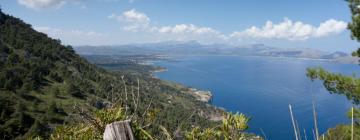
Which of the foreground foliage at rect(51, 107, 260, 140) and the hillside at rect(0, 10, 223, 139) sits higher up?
the foreground foliage at rect(51, 107, 260, 140)

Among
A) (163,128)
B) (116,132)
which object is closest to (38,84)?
(163,128)

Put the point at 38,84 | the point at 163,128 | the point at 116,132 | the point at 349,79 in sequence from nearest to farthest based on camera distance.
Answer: the point at 116,132
the point at 163,128
the point at 349,79
the point at 38,84

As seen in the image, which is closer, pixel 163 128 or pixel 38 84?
pixel 163 128

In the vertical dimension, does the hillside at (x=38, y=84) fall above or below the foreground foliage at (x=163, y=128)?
below

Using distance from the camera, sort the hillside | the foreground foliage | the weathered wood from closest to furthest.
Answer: the weathered wood → the foreground foliage → the hillside

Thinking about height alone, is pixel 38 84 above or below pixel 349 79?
below

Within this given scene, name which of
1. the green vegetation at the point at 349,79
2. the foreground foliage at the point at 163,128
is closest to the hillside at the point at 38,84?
the green vegetation at the point at 349,79

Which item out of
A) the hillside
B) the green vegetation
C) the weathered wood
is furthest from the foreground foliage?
the hillside

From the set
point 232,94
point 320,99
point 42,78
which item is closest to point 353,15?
point 42,78

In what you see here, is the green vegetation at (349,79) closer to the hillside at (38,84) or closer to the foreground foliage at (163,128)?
the foreground foliage at (163,128)

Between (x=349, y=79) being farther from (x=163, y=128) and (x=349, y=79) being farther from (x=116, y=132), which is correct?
(x=116, y=132)

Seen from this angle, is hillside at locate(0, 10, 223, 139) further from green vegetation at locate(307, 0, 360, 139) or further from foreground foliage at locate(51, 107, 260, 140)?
foreground foliage at locate(51, 107, 260, 140)
